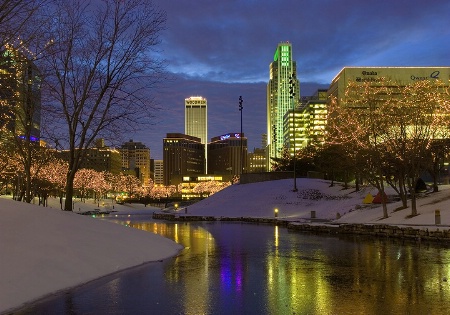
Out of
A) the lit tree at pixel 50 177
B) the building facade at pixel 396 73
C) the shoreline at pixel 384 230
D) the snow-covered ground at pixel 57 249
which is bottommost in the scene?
the shoreline at pixel 384 230

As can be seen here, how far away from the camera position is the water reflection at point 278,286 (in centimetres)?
965

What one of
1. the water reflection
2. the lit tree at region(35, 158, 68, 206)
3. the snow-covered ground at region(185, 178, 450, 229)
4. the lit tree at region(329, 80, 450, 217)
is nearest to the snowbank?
the water reflection

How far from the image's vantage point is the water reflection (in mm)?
9648

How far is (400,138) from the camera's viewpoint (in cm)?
3431

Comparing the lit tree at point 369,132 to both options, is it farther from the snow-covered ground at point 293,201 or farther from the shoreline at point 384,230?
the shoreline at point 384,230

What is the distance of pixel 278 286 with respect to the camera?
12.1 meters

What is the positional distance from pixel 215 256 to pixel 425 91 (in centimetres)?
2798

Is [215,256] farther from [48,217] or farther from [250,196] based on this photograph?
[250,196]

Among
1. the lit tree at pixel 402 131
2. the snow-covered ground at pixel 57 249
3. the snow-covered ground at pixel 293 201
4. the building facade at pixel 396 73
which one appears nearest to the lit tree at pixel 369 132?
the lit tree at pixel 402 131

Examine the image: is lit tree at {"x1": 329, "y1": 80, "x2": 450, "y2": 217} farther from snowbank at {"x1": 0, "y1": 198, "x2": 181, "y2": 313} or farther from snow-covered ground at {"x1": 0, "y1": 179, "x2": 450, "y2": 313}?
snowbank at {"x1": 0, "y1": 198, "x2": 181, "y2": 313}

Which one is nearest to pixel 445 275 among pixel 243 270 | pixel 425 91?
pixel 243 270

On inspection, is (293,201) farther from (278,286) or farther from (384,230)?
Result: (278,286)

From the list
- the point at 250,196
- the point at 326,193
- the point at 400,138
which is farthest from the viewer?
the point at 250,196

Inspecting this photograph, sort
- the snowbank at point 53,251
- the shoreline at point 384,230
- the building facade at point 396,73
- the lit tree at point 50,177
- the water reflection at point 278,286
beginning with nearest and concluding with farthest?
1. the water reflection at point 278,286
2. the snowbank at point 53,251
3. the shoreline at point 384,230
4. the lit tree at point 50,177
5. the building facade at point 396,73
